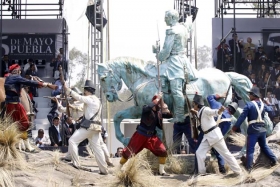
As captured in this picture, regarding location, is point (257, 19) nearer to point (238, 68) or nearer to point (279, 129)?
point (238, 68)

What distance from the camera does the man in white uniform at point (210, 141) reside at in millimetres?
Result: 14453

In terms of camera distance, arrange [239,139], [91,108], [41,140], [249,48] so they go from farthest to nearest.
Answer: [249,48] → [41,140] → [239,139] → [91,108]

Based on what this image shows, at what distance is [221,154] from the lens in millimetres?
14547

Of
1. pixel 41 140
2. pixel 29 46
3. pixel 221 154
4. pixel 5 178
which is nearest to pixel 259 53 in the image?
pixel 29 46

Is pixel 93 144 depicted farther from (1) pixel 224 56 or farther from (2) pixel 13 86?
(1) pixel 224 56

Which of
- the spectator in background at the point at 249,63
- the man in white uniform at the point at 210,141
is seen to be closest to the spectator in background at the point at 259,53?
the spectator in background at the point at 249,63

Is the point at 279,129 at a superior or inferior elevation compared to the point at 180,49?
inferior

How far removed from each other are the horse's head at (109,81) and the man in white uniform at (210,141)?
345 centimetres

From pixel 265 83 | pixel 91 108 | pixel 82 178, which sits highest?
pixel 265 83

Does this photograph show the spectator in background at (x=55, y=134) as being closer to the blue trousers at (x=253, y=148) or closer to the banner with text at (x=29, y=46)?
the banner with text at (x=29, y=46)

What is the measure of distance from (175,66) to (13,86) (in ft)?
12.6

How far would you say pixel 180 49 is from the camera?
→ 17.6 m

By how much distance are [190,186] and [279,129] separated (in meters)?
4.33

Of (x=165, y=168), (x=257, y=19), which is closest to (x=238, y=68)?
(x=257, y=19)
